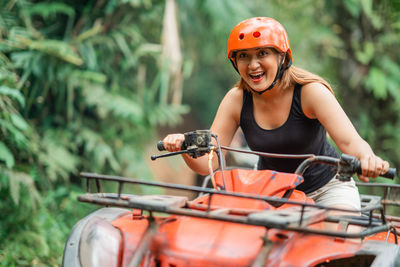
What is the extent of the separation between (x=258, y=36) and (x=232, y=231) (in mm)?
1428

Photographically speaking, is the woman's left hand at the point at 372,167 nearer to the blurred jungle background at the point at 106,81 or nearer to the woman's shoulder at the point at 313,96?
the woman's shoulder at the point at 313,96

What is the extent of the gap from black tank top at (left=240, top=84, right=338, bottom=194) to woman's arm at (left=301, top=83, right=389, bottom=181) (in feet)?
0.31

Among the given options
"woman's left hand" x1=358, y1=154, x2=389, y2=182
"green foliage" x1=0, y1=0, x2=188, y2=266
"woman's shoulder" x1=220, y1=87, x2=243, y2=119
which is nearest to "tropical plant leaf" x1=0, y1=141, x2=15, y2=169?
"green foliage" x1=0, y1=0, x2=188, y2=266

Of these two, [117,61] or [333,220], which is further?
[117,61]

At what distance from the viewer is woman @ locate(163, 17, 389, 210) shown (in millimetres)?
3303

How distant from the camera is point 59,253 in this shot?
5.05 m

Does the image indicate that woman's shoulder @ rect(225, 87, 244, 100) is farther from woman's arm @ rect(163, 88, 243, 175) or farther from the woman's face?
the woman's face

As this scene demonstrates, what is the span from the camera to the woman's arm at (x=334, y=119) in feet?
9.87

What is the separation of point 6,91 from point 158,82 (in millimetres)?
2821

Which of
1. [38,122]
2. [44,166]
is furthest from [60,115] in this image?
[44,166]

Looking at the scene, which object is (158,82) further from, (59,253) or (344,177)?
(344,177)

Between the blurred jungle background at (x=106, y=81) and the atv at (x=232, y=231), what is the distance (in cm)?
227

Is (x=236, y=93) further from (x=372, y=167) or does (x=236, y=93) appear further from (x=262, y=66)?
(x=372, y=167)

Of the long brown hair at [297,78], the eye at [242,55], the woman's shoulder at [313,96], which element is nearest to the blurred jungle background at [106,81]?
the eye at [242,55]
